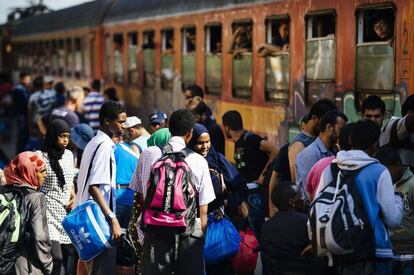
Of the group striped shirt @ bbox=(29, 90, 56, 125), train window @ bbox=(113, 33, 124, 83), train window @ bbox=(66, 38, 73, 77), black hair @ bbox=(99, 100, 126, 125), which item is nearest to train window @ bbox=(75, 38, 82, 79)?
train window @ bbox=(66, 38, 73, 77)

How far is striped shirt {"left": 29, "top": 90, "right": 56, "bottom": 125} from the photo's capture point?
1487cm

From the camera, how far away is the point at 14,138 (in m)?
27.3

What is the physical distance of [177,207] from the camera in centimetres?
602

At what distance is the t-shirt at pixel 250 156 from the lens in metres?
8.20

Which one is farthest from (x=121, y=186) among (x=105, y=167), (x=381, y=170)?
(x=381, y=170)

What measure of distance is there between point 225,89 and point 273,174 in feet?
17.9

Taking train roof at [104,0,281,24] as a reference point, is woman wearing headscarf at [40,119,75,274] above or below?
below

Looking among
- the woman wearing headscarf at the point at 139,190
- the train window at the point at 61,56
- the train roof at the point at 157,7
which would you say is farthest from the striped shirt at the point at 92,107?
the train window at the point at 61,56

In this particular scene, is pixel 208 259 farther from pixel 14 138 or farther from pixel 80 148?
pixel 14 138

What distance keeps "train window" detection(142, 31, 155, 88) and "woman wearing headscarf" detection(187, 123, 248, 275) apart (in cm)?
1001

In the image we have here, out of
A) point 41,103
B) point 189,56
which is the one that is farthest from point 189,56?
point 41,103

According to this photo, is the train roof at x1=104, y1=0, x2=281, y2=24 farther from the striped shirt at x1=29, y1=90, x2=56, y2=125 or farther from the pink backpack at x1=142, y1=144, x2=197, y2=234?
the pink backpack at x1=142, y1=144, x2=197, y2=234

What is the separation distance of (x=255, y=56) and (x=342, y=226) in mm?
6413

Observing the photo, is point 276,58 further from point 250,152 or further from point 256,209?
point 256,209
